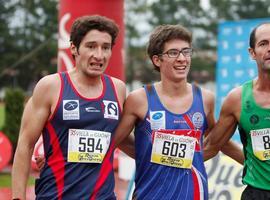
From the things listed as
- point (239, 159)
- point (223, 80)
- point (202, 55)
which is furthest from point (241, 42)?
point (202, 55)

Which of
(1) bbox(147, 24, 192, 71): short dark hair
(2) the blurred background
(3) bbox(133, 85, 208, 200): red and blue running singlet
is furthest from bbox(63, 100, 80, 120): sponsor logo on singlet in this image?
(2) the blurred background

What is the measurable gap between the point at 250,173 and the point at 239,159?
0.52 m

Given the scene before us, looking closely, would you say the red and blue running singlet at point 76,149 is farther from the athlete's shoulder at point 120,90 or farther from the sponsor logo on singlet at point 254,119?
the sponsor logo on singlet at point 254,119

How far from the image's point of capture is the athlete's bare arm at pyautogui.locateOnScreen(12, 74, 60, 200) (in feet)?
10.2

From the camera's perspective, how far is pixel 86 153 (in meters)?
3.10

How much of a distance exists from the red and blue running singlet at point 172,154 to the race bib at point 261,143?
356mm

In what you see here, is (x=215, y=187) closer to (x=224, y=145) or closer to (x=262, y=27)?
(x=224, y=145)

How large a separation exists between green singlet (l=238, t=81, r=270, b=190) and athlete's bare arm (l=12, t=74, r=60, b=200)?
1.28 meters

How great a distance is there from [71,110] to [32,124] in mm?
265

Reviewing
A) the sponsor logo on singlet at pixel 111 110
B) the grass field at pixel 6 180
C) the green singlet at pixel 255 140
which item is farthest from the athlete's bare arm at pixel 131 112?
the grass field at pixel 6 180

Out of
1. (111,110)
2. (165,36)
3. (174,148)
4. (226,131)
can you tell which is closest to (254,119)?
(226,131)

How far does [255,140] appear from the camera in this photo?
3322 mm

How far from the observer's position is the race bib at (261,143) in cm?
328

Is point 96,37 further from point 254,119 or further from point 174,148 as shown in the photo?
point 254,119
